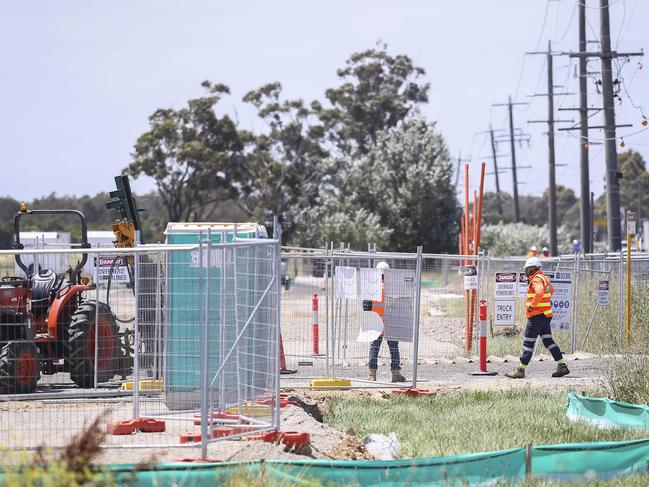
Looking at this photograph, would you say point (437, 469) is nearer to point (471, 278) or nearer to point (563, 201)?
point (471, 278)

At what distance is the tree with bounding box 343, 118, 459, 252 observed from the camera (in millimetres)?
65750

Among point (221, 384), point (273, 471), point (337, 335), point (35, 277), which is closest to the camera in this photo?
point (273, 471)

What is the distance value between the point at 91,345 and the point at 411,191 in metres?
52.1

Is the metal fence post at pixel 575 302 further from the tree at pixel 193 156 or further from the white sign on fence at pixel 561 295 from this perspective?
the tree at pixel 193 156

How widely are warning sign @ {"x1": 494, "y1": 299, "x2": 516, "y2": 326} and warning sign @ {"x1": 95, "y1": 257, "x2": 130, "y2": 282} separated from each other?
25.6 feet

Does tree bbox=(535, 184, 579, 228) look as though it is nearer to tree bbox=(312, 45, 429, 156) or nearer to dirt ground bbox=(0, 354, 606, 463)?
tree bbox=(312, 45, 429, 156)

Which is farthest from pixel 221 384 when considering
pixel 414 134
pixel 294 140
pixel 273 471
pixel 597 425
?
pixel 294 140

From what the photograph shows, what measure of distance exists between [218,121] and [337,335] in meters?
54.5

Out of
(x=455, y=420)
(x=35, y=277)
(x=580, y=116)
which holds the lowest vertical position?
(x=455, y=420)

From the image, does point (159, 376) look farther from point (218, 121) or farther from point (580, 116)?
point (218, 121)

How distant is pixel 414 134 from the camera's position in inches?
2697

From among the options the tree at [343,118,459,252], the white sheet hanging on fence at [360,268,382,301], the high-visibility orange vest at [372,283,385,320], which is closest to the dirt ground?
the high-visibility orange vest at [372,283,385,320]

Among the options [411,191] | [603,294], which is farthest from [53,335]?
[411,191]

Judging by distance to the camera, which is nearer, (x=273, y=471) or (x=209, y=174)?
(x=273, y=471)
